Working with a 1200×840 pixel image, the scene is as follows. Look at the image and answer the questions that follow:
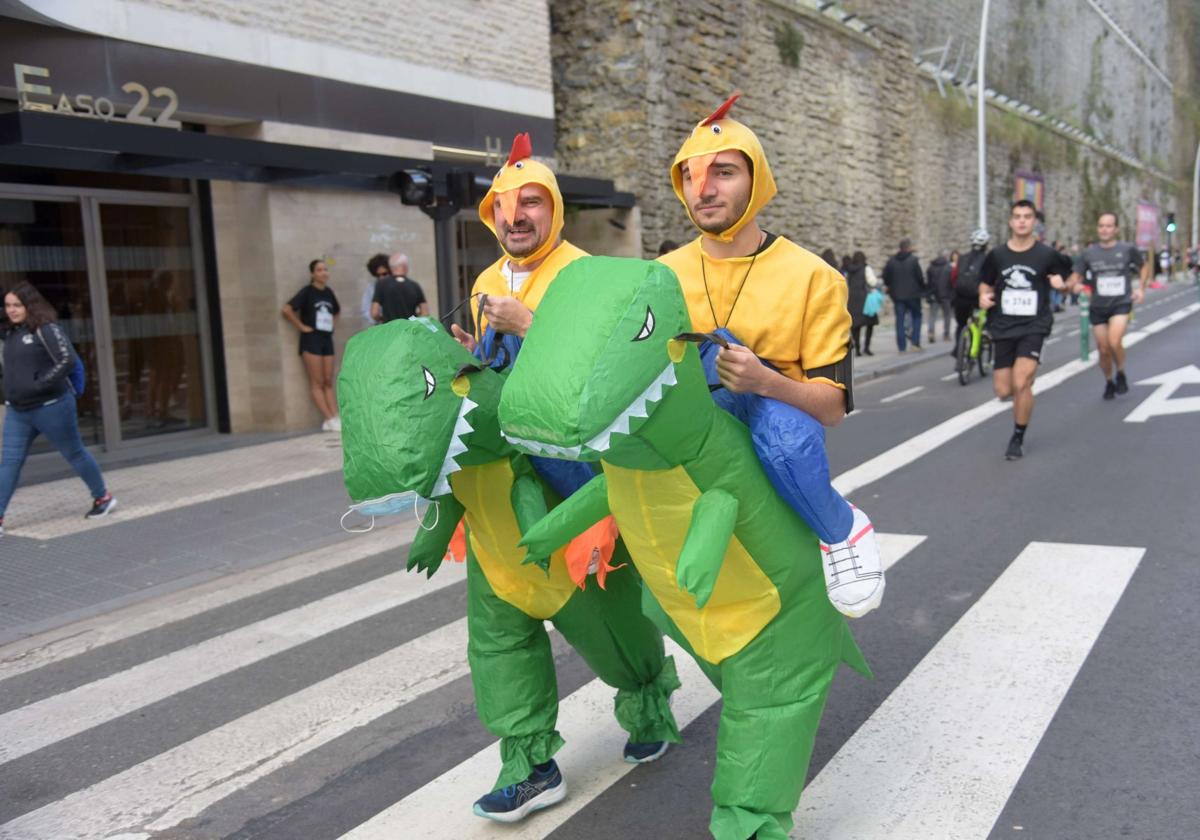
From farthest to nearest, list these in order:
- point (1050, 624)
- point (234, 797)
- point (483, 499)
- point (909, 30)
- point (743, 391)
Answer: point (909, 30) → point (1050, 624) → point (234, 797) → point (483, 499) → point (743, 391)

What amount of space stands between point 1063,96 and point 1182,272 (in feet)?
54.7

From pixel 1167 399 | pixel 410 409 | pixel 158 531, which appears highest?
pixel 410 409

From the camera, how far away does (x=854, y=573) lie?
114 inches

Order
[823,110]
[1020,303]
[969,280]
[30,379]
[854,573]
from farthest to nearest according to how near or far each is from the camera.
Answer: [823,110]
[969,280]
[1020,303]
[30,379]
[854,573]

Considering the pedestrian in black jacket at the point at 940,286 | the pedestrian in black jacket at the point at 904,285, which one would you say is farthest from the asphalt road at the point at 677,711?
the pedestrian in black jacket at the point at 940,286

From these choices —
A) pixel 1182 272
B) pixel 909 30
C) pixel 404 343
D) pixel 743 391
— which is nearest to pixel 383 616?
pixel 404 343

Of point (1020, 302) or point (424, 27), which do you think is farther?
point (424, 27)

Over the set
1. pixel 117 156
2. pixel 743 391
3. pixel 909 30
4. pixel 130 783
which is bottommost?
pixel 130 783

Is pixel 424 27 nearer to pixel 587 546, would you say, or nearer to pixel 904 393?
pixel 904 393

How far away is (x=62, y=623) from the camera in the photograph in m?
6.11

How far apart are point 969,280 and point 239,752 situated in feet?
40.2

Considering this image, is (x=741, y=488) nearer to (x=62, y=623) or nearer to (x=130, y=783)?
(x=130, y=783)

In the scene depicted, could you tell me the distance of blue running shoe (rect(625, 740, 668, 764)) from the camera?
12.6 feet

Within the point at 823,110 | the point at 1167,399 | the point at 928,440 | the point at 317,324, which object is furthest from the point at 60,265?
the point at 823,110
